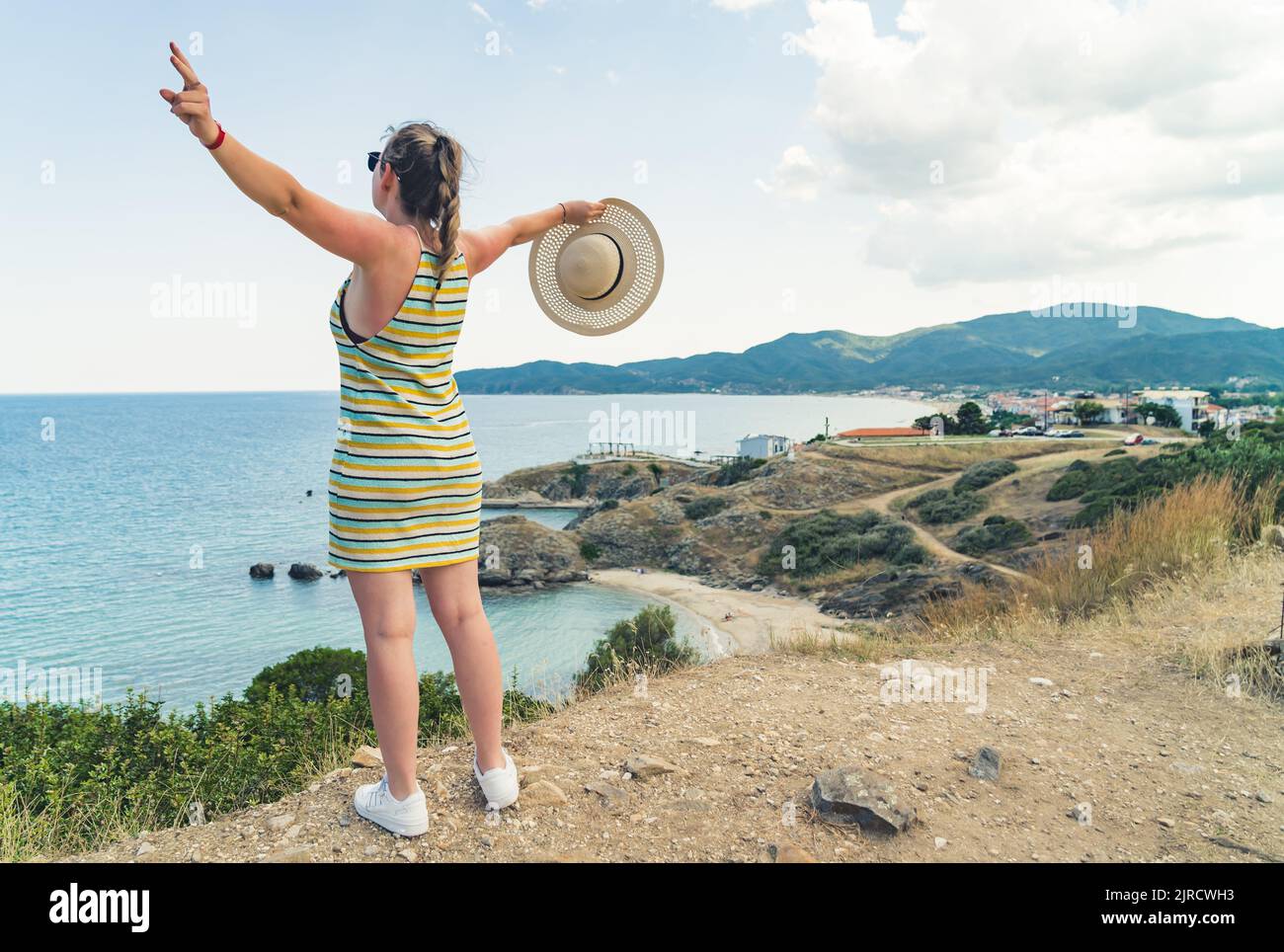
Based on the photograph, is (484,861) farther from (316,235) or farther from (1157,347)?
(1157,347)

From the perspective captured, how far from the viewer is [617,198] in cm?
299

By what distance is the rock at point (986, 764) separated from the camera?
3133mm

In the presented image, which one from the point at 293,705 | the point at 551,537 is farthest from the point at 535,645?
the point at 293,705

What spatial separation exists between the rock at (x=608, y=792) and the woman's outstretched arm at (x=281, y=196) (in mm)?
2079

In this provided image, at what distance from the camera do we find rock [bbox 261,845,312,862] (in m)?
2.58

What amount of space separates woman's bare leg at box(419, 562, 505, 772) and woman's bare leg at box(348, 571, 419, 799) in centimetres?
10

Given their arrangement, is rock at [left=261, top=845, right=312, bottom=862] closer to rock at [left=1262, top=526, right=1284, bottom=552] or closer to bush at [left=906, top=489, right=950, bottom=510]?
rock at [left=1262, top=526, right=1284, bottom=552]

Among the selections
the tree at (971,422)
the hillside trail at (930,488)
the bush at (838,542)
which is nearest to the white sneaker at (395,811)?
the bush at (838,542)

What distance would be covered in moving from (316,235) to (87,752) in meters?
5.09

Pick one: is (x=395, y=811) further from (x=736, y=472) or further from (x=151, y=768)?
(x=736, y=472)

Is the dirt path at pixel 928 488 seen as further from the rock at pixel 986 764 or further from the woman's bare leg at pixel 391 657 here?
the woman's bare leg at pixel 391 657

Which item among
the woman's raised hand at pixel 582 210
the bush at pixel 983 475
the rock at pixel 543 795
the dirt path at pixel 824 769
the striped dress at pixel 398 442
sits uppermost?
the woman's raised hand at pixel 582 210

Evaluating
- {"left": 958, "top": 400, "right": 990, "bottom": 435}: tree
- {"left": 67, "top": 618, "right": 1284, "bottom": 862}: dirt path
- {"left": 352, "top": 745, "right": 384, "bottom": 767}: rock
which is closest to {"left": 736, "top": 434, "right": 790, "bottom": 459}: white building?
{"left": 958, "top": 400, "right": 990, "bottom": 435}: tree

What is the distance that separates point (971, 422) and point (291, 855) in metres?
68.1
